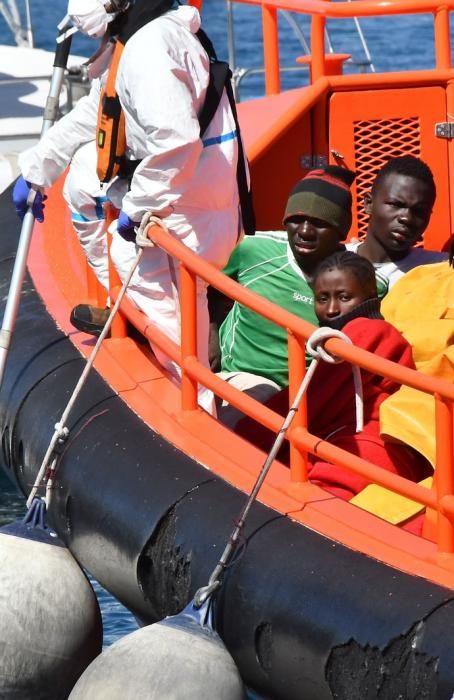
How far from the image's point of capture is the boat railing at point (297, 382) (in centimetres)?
403

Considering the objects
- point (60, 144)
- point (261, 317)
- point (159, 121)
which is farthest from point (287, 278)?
point (159, 121)

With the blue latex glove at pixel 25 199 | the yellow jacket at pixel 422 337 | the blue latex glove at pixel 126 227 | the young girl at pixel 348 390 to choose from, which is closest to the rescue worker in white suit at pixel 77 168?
the blue latex glove at pixel 25 199

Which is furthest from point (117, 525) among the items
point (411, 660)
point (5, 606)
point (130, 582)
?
point (411, 660)

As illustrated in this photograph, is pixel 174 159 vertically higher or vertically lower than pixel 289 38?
higher

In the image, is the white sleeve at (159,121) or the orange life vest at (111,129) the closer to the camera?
the white sleeve at (159,121)

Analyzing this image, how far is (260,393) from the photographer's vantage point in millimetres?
5598

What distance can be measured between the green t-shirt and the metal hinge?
4.36 ft

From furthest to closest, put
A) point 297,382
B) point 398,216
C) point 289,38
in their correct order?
point 289,38
point 398,216
point 297,382

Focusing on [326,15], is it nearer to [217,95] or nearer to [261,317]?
[261,317]

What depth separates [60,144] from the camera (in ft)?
18.5

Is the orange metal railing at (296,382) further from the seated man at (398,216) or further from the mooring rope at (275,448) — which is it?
the seated man at (398,216)

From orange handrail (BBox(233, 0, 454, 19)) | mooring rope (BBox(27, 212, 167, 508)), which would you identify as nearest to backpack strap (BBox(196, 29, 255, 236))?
mooring rope (BBox(27, 212, 167, 508))

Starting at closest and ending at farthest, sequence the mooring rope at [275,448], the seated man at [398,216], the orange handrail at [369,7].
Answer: the mooring rope at [275,448], the seated man at [398,216], the orange handrail at [369,7]

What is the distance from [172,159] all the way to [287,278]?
1052 mm
